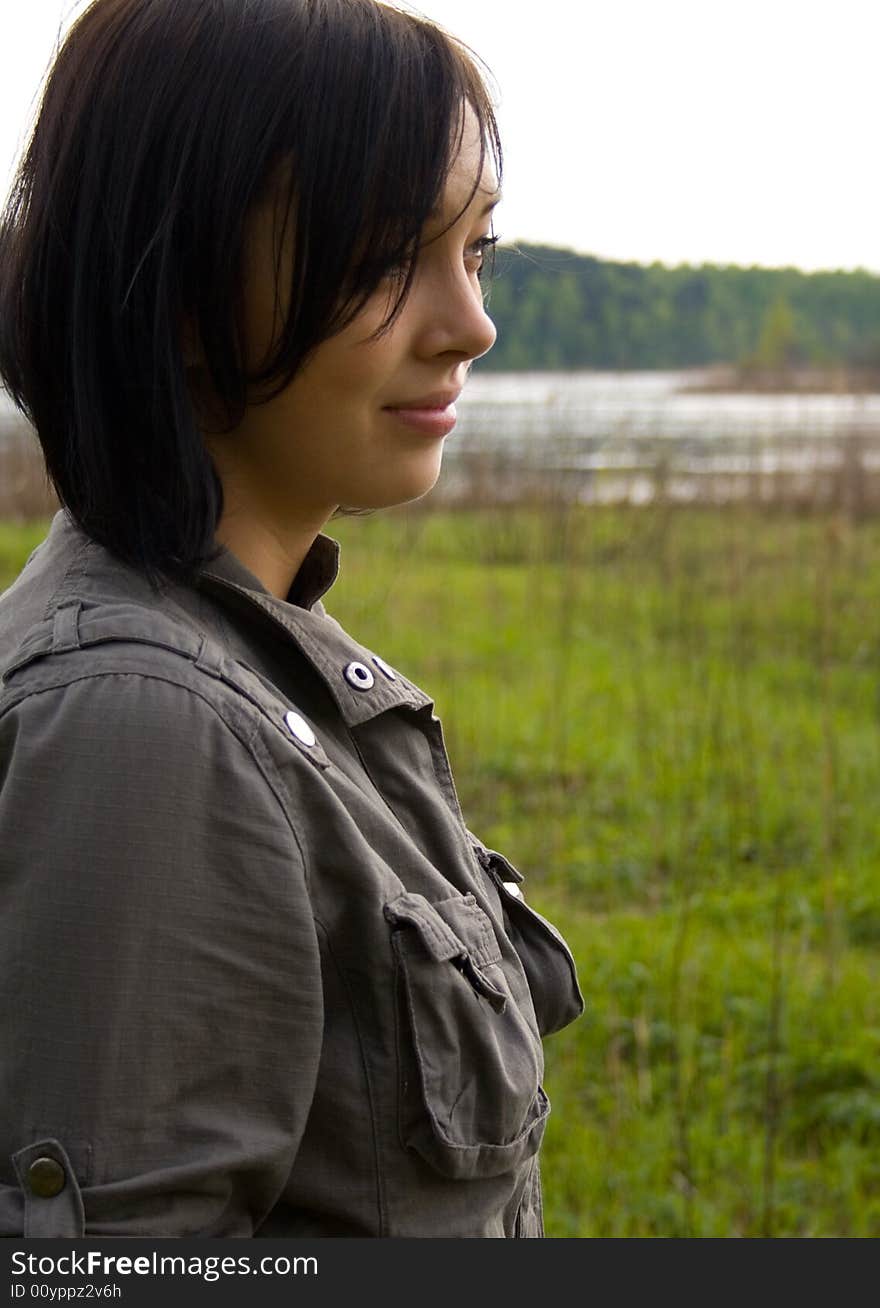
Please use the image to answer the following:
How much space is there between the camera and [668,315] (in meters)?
7.99

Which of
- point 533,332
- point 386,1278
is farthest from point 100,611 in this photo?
point 533,332

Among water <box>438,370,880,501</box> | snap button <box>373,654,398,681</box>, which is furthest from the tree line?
snap button <box>373,654,398,681</box>

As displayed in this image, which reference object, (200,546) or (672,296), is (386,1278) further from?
(672,296)

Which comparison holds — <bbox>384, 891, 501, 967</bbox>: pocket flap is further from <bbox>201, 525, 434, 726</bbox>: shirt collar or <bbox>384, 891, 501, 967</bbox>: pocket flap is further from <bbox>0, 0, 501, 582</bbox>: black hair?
<bbox>0, 0, 501, 582</bbox>: black hair

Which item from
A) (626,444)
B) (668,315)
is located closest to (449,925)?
(626,444)

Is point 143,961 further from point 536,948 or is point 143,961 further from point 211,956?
point 536,948

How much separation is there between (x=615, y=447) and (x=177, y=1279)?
4434mm

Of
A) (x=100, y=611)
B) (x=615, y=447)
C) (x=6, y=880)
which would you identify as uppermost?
(x=100, y=611)

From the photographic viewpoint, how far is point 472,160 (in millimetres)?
1080

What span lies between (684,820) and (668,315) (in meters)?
4.48

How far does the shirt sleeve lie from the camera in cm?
85

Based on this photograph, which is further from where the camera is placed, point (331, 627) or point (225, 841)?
point (331, 627)

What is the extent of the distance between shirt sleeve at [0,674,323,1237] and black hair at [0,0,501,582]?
6.7 inches

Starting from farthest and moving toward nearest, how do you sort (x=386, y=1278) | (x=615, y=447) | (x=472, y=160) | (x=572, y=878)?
(x=615, y=447)
(x=572, y=878)
(x=472, y=160)
(x=386, y=1278)
